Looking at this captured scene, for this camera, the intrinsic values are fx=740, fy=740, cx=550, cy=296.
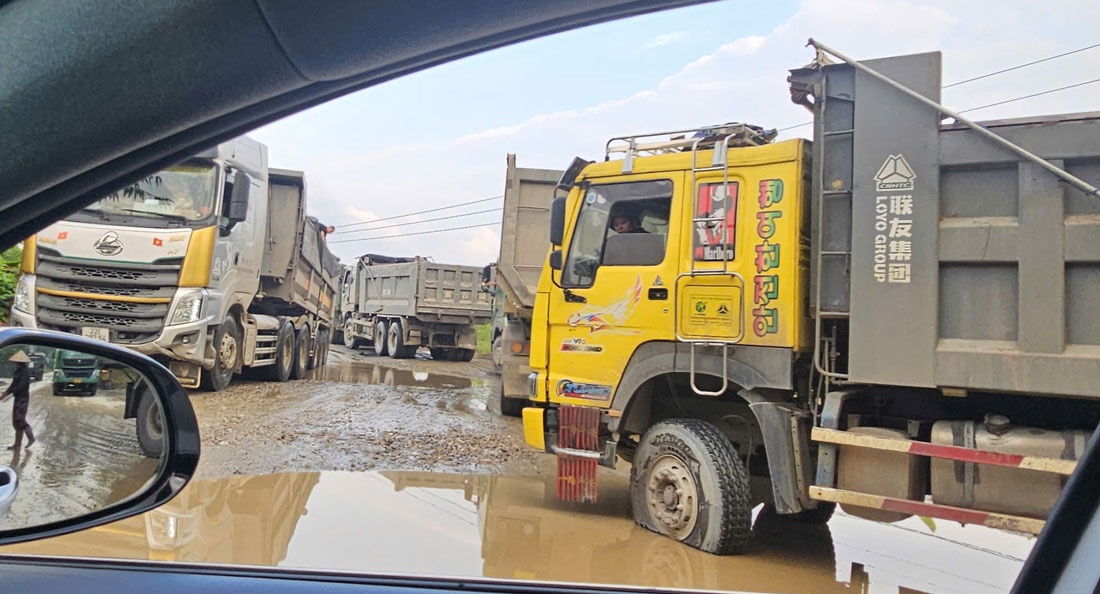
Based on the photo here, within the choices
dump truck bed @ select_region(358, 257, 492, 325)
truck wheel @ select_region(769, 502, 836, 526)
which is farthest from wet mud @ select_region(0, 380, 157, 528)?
dump truck bed @ select_region(358, 257, 492, 325)

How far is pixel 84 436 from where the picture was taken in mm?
1741

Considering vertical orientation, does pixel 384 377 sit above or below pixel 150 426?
below

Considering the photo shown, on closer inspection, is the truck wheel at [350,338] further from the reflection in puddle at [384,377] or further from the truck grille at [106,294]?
the truck grille at [106,294]

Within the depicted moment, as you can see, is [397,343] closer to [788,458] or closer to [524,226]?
[524,226]

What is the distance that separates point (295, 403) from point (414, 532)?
579cm

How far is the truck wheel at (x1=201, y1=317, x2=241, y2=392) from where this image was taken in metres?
9.66

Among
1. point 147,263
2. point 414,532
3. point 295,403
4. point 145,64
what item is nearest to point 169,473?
point 145,64

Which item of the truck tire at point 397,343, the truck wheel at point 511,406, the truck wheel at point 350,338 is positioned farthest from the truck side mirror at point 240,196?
the truck wheel at point 350,338

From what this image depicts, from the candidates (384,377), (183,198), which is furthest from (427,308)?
(183,198)

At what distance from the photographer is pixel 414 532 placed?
4.69 meters

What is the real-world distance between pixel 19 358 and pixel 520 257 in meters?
8.29

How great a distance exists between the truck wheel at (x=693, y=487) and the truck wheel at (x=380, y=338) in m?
16.7

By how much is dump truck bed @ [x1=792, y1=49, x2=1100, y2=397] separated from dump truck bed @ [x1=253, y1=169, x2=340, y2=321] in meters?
9.38

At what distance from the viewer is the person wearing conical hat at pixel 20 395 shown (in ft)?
4.39
